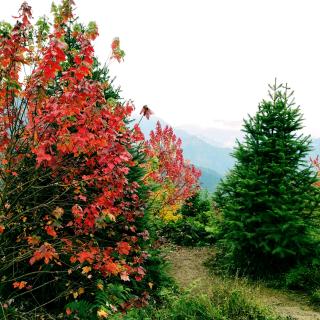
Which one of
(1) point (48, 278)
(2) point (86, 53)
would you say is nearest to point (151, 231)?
(1) point (48, 278)

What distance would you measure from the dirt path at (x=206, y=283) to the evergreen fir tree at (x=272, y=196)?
1123 mm

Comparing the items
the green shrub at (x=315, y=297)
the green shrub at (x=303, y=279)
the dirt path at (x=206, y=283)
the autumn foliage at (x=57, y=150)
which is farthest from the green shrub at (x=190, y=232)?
the autumn foliage at (x=57, y=150)

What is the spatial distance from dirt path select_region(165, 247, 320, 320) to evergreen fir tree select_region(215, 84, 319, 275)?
44.2 inches

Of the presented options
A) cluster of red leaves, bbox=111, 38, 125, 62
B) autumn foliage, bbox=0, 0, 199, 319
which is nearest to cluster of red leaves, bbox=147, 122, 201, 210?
autumn foliage, bbox=0, 0, 199, 319

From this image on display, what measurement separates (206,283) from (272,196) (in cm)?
317

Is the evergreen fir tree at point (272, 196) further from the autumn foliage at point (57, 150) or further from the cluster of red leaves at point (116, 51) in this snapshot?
the cluster of red leaves at point (116, 51)

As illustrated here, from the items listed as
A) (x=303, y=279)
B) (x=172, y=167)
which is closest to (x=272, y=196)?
(x=303, y=279)

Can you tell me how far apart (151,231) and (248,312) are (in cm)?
287

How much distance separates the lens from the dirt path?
7.54 m

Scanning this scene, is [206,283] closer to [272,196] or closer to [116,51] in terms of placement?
[272,196]

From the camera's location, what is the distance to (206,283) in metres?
10.1

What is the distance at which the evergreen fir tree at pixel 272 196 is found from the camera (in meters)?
10.1

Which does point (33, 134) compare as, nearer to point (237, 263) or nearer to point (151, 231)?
point (151, 231)

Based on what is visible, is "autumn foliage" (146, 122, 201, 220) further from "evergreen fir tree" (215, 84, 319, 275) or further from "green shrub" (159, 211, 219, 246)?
"evergreen fir tree" (215, 84, 319, 275)
